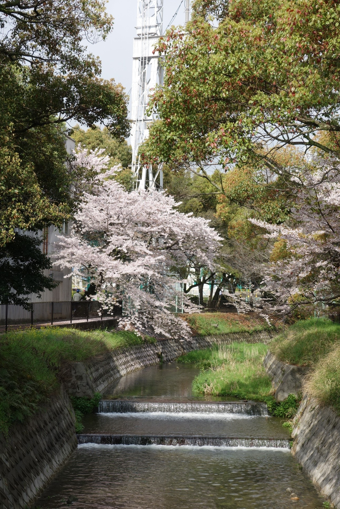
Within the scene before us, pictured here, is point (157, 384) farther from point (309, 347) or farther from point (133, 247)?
point (133, 247)

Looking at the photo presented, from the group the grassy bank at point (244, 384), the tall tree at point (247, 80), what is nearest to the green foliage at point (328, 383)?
the grassy bank at point (244, 384)

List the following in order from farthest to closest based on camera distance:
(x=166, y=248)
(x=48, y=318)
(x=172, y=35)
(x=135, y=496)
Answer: (x=166, y=248)
(x=48, y=318)
(x=172, y=35)
(x=135, y=496)

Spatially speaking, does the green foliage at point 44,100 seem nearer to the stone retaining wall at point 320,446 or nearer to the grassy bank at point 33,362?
the grassy bank at point 33,362

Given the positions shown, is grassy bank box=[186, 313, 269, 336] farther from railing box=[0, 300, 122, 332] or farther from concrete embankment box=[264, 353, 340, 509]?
concrete embankment box=[264, 353, 340, 509]

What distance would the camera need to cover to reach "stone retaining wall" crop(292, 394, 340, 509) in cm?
1002

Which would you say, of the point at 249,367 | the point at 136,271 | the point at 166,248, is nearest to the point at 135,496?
the point at 249,367

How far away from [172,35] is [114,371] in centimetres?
1421

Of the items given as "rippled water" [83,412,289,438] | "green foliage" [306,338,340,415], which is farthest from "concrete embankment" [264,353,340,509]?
"rippled water" [83,412,289,438]

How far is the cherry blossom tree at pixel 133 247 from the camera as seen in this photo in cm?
2881

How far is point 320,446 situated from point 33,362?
6.76 meters

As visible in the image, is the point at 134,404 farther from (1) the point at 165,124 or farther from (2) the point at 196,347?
(2) the point at 196,347

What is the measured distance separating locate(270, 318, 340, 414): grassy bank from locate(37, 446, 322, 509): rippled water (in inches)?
66.2

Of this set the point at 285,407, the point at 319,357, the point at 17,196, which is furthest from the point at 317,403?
the point at 17,196

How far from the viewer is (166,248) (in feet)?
104
